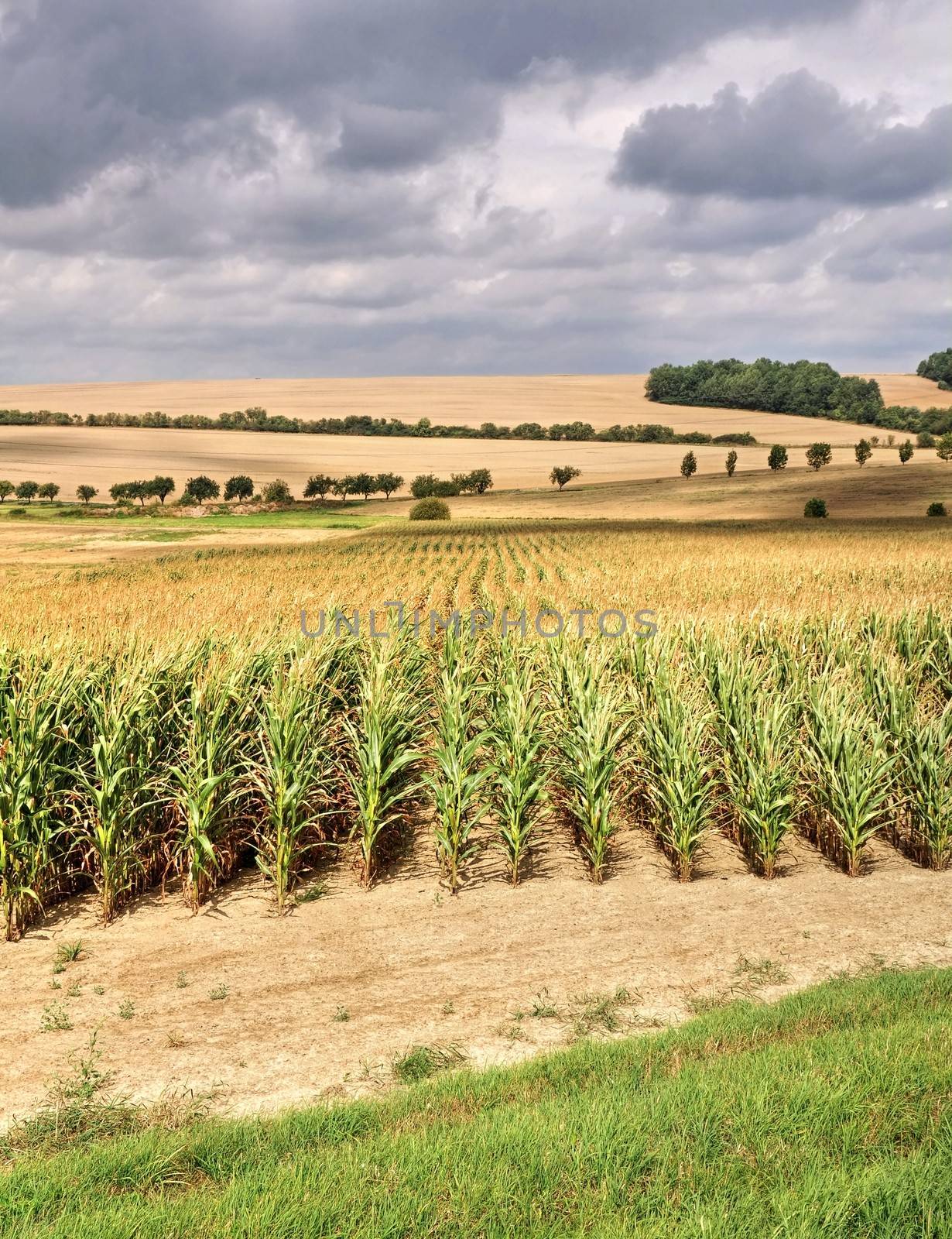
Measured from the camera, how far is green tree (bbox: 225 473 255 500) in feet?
305

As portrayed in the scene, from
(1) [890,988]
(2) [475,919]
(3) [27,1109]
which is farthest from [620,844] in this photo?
(3) [27,1109]

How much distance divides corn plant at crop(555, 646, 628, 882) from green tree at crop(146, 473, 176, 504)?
88.3 meters

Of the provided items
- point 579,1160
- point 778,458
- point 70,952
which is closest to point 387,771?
point 70,952

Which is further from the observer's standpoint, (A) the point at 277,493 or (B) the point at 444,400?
(B) the point at 444,400

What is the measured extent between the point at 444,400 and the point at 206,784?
5720 inches

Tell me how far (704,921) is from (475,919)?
6.07 ft

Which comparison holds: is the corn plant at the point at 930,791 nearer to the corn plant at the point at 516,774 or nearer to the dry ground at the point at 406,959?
the dry ground at the point at 406,959

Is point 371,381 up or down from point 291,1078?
up

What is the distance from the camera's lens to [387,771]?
844 centimetres

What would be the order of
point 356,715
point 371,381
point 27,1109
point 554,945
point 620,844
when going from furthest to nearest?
point 371,381 → point 356,715 → point 620,844 → point 554,945 → point 27,1109

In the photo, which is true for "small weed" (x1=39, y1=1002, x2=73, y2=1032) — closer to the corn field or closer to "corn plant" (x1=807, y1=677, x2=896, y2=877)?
the corn field

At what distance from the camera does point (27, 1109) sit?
199 inches

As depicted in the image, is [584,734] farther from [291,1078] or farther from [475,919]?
[291,1078]

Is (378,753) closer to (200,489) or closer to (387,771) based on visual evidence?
(387,771)
